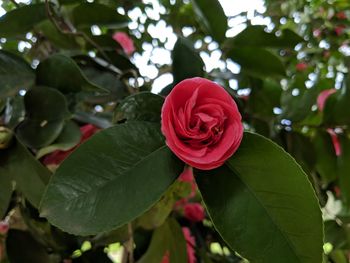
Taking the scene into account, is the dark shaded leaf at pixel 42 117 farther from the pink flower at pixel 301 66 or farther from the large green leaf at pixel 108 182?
the pink flower at pixel 301 66

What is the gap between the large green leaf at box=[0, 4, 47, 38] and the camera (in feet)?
1.69

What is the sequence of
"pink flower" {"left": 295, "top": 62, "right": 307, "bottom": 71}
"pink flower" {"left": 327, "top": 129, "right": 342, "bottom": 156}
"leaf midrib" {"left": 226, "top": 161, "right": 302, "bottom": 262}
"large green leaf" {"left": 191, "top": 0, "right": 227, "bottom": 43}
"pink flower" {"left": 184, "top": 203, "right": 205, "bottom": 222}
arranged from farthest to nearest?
"pink flower" {"left": 295, "top": 62, "right": 307, "bottom": 71}
"pink flower" {"left": 184, "top": 203, "right": 205, "bottom": 222}
"pink flower" {"left": 327, "top": 129, "right": 342, "bottom": 156}
"large green leaf" {"left": 191, "top": 0, "right": 227, "bottom": 43}
"leaf midrib" {"left": 226, "top": 161, "right": 302, "bottom": 262}

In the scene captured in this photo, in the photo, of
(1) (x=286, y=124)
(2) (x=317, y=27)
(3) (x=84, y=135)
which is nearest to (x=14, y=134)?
(3) (x=84, y=135)

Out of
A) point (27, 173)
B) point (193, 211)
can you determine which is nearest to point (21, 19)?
point (27, 173)

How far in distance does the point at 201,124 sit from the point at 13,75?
218 millimetres

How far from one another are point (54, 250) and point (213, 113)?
11.4 inches

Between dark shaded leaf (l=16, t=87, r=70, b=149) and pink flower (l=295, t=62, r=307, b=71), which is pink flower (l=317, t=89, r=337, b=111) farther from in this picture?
A: dark shaded leaf (l=16, t=87, r=70, b=149)

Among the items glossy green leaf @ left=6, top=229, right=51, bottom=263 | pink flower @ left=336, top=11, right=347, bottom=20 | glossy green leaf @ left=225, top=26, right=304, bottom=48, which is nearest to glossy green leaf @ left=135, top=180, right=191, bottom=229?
glossy green leaf @ left=6, top=229, right=51, bottom=263

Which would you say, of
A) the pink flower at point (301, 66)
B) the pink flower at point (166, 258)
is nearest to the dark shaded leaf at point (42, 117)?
the pink flower at point (166, 258)

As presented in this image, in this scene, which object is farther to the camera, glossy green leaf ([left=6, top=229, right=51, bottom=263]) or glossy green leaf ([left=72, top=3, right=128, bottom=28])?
glossy green leaf ([left=72, top=3, right=128, bottom=28])

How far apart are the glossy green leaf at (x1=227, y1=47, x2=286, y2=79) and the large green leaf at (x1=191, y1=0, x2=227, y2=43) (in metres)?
0.05

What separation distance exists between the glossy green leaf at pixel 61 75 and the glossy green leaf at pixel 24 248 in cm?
17

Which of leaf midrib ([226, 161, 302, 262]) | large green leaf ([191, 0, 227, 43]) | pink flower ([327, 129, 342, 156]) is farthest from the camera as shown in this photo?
pink flower ([327, 129, 342, 156])

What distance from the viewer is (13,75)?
1.50ft
